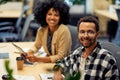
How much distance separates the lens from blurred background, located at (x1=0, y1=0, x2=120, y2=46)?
16.7ft

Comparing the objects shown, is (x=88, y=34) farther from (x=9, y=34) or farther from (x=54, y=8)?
(x=9, y=34)

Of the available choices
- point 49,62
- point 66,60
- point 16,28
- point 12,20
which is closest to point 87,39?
point 66,60

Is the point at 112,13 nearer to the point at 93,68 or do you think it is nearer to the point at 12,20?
the point at 12,20

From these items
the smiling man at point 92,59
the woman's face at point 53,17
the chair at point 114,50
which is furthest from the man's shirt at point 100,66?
the woman's face at point 53,17

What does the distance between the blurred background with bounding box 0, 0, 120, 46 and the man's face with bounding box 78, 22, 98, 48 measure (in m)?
2.88

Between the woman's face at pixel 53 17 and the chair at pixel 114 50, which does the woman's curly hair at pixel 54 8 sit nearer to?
the woman's face at pixel 53 17

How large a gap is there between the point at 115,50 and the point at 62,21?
0.65 m

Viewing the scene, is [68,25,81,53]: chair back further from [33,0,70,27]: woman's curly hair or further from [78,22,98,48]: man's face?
[78,22,98,48]: man's face

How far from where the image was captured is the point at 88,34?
1792mm

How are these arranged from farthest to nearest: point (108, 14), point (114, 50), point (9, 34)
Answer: point (108, 14), point (9, 34), point (114, 50)

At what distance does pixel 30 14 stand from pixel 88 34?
3473mm

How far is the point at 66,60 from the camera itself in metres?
2.05

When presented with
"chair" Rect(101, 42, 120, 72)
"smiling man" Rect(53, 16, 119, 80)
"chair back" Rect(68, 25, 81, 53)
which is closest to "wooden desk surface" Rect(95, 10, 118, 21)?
"chair back" Rect(68, 25, 81, 53)

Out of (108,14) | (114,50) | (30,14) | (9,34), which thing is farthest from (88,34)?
(108,14)
